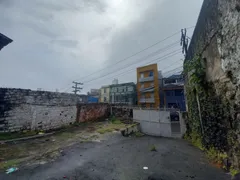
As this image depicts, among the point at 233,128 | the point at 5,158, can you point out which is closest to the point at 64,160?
the point at 5,158

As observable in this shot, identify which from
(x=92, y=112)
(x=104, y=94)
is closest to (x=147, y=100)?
(x=104, y=94)

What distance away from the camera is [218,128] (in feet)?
11.8

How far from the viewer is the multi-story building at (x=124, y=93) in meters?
23.7

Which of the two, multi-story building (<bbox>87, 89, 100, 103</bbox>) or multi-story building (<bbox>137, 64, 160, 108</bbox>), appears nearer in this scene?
multi-story building (<bbox>137, 64, 160, 108</bbox>)

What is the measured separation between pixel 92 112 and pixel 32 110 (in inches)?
208

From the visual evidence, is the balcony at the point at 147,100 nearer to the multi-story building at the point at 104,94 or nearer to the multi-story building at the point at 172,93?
the multi-story building at the point at 172,93

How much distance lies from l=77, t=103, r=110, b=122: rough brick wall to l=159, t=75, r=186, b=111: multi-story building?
12230 millimetres

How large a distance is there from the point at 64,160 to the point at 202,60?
250 inches

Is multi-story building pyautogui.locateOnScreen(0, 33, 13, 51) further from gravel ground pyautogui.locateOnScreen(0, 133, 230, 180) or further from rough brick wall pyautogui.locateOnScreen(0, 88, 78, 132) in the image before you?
gravel ground pyautogui.locateOnScreen(0, 133, 230, 180)

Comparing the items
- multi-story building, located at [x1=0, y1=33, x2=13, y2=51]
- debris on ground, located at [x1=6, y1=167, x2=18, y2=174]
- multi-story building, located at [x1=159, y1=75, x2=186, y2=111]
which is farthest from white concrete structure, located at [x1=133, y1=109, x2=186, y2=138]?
multi-story building, located at [x1=159, y1=75, x2=186, y2=111]

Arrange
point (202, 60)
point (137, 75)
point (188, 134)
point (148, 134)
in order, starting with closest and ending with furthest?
1. point (202, 60)
2. point (188, 134)
3. point (148, 134)
4. point (137, 75)

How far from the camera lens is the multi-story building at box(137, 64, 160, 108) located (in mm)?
20756

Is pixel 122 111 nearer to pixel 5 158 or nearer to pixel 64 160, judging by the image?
pixel 64 160

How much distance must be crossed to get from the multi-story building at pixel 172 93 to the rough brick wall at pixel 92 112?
482 inches
